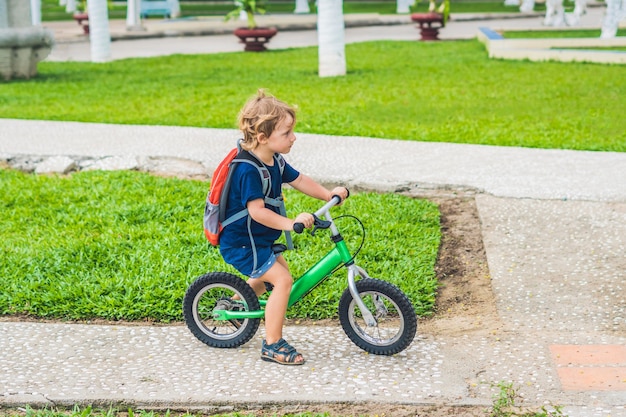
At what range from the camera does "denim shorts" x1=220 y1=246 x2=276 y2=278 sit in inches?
167

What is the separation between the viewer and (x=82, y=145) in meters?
8.77

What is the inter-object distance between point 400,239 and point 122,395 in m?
2.58

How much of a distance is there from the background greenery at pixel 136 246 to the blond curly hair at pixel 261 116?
115cm

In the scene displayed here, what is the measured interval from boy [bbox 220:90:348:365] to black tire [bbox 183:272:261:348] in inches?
3.5

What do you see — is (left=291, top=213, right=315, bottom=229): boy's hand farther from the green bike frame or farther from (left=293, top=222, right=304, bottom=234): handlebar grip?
the green bike frame

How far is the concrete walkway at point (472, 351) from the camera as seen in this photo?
3832 millimetres

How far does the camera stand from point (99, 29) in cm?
1777

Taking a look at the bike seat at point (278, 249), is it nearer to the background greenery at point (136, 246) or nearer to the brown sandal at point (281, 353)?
the brown sandal at point (281, 353)

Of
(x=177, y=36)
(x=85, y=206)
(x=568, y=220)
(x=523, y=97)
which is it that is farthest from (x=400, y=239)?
(x=177, y=36)

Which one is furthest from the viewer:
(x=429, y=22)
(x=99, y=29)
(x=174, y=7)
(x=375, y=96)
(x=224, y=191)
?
(x=174, y=7)

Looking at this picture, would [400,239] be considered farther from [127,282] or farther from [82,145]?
[82,145]

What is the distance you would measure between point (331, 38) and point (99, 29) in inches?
213

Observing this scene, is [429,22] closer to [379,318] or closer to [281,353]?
[379,318]

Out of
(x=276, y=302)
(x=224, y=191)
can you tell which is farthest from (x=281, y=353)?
(x=224, y=191)
